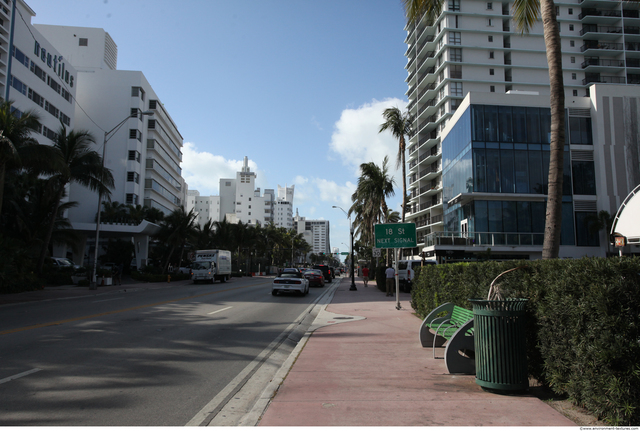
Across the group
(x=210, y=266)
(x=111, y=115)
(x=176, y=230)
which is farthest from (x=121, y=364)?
(x=111, y=115)

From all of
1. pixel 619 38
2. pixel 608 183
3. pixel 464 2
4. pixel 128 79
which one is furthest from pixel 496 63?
pixel 128 79

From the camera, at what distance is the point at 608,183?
3950 centimetres

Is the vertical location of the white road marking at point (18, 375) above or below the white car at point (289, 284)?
below

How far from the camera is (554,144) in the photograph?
29.4 feet

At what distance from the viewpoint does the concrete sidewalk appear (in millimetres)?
4539

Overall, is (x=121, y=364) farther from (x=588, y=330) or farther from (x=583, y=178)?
(x=583, y=178)

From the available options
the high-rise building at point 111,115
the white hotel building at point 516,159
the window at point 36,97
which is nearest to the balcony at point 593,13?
the white hotel building at point 516,159

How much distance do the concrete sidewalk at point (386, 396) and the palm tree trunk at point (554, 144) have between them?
3.16 metres

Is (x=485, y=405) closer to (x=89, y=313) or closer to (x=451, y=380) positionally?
(x=451, y=380)

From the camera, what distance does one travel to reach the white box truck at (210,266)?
40375 mm

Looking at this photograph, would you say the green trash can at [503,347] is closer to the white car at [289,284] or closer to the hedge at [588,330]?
the hedge at [588,330]

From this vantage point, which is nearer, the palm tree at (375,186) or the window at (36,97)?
the palm tree at (375,186)

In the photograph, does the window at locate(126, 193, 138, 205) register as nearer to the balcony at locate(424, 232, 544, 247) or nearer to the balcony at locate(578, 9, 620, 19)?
the balcony at locate(424, 232, 544, 247)

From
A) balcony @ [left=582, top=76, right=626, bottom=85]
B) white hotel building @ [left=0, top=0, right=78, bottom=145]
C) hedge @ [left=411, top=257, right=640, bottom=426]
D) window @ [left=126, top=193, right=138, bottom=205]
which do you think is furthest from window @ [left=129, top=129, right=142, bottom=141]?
hedge @ [left=411, top=257, right=640, bottom=426]
